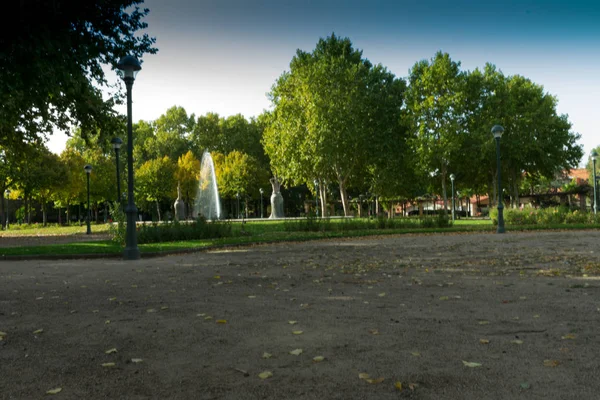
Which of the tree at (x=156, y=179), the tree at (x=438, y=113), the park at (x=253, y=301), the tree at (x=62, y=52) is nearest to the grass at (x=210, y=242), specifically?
the park at (x=253, y=301)

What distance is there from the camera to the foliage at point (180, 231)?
18141mm

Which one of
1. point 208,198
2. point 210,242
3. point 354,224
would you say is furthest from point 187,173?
point 210,242

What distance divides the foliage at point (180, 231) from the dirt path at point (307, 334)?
862 centimetres

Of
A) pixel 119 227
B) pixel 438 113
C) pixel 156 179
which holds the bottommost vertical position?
pixel 119 227

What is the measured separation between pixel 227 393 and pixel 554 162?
4615cm

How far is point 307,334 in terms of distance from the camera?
189 inches

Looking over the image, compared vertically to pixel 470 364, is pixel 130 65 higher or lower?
higher

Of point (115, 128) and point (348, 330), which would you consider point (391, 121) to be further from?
point (348, 330)

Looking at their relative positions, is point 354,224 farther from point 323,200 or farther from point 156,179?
point 156,179

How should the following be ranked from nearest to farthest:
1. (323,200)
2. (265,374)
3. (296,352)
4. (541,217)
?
1. (265,374)
2. (296,352)
3. (541,217)
4. (323,200)

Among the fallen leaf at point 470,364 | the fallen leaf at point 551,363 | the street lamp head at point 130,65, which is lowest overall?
the fallen leaf at point 551,363

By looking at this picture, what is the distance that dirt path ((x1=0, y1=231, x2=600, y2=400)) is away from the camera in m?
3.46

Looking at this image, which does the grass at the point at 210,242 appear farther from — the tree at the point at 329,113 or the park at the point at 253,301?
the tree at the point at 329,113

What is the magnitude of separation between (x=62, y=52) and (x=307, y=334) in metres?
11.0
